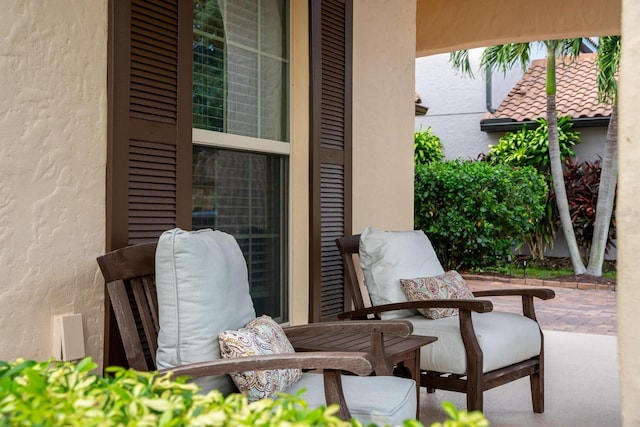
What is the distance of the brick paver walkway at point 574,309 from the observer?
272 inches

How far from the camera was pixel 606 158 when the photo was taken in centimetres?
991

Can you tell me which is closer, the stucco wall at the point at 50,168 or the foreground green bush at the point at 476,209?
the stucco wall at the point at 50,168

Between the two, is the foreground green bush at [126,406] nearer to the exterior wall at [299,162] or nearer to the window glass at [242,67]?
the window glass at [242,67]

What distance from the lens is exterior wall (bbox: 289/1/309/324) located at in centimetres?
427

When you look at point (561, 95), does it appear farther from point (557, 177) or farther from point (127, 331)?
point (127, 331)

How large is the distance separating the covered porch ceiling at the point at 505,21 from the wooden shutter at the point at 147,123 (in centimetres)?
433

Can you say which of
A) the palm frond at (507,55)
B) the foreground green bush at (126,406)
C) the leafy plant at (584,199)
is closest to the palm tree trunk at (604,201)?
the leafy plant at (584,199)

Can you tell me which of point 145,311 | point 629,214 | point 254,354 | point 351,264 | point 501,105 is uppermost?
point 501,105

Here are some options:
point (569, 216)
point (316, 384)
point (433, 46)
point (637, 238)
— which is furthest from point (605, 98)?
point (637, 238)

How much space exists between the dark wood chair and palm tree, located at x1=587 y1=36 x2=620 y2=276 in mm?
7438

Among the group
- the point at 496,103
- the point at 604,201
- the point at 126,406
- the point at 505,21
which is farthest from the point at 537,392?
the point at 496,103

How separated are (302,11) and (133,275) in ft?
7.07

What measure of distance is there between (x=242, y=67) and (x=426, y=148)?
875 cm

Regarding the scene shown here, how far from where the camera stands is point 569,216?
10211 millimetres
